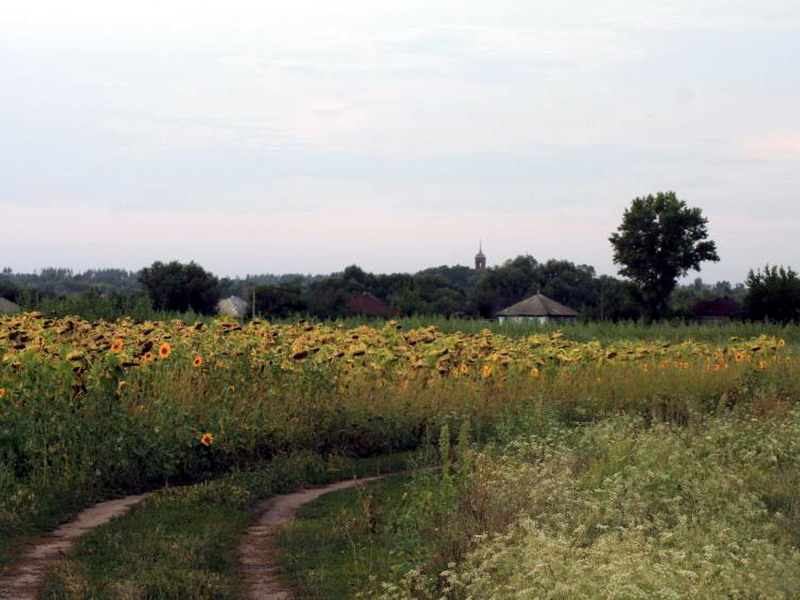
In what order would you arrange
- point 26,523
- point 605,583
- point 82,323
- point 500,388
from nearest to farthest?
point 605,583 → point 26,523 → point 500,388 → point 82,323

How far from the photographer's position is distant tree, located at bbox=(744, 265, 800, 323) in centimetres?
5588

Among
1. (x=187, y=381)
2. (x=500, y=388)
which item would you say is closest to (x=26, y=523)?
(x=187, y=381)

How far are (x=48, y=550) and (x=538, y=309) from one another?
71.1 metres

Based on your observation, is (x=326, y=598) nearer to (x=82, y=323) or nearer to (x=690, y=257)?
(x=82, y=323)

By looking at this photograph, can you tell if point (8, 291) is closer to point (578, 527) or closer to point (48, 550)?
point (48, 550)

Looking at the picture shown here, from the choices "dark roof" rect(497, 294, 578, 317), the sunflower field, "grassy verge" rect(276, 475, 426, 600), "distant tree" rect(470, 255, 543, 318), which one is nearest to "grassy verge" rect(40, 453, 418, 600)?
"grassy verge" rect(276, 475, 426, 600)

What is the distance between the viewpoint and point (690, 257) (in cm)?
6344

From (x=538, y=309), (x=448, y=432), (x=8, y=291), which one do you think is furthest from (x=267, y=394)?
(x=538, y=309)

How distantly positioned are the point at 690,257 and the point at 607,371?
46114 millimetres

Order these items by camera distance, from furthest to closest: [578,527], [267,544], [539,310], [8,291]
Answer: [539,310] → [8,291] → [267,544] → [578,527]

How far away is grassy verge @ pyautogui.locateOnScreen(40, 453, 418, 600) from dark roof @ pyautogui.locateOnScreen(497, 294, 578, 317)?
66693 mm

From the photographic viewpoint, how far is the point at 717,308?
78.8 metres

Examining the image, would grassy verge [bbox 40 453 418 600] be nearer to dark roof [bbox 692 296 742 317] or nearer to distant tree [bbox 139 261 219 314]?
distant tree [bbox 139 261 219 314]

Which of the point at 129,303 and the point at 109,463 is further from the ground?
the point at 129,303
